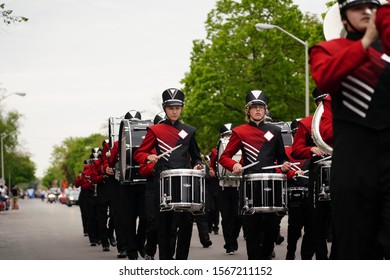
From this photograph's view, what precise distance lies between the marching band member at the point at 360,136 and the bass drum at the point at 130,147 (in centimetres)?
831

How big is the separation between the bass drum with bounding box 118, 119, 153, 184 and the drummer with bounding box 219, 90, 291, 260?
266 centimetres

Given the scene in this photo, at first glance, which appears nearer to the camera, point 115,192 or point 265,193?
point 265,193

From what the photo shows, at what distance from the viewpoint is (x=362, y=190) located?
541cm

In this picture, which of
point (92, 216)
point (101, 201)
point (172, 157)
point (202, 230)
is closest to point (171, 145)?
point (172, 157)

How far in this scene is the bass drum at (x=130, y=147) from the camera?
13820 millimetres

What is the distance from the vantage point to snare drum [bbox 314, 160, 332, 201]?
10.4 meters

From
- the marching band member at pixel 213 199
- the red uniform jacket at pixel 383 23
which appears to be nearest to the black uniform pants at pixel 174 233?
the red uniform jacket at pixel 383 23

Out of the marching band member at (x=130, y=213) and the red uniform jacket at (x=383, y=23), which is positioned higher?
the red uniform jacket at (x=383, y=23)

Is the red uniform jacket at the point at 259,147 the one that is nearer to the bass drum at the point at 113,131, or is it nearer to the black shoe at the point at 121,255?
the black shoe at the point at 121,255

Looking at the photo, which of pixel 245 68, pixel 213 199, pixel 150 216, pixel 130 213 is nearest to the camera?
pixel 150 216

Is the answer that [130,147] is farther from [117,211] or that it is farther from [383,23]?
[383,23]

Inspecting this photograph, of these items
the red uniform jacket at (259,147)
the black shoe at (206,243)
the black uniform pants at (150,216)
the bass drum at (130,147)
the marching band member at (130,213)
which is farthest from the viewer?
the black shoe at (206,243)

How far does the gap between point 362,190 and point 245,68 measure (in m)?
47.9

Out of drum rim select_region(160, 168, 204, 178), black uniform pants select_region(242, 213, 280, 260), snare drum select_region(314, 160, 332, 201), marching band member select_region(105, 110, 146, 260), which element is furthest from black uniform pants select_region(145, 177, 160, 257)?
snare drum select_region(314, 160, 332, 201)
